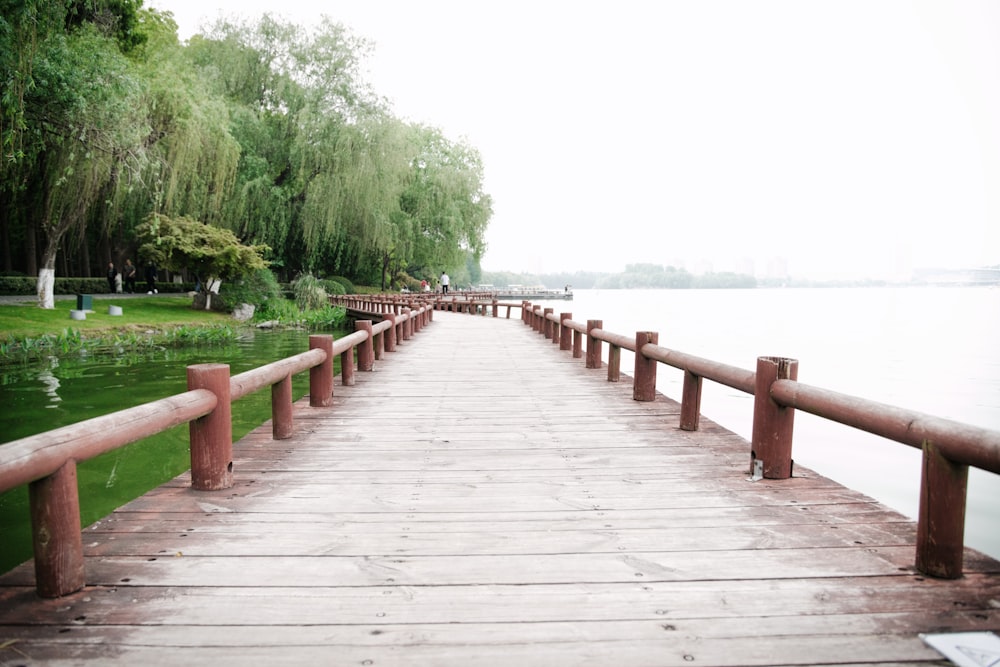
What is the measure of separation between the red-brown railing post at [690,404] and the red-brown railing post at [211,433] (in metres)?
3.00

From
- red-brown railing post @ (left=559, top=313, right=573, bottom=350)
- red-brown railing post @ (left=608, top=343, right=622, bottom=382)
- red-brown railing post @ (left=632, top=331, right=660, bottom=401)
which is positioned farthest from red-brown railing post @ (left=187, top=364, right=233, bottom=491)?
red-brown railing post @ (left=559, top=313, right=573, bottom=350)

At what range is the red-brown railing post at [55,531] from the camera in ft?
6.98

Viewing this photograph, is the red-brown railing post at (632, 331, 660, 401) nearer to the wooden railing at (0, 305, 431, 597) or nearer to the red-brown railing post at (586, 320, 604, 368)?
the red-brown railing post at (586, 320, 604, 368)

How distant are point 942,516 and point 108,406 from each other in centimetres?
925

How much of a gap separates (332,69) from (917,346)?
25716 millimetres

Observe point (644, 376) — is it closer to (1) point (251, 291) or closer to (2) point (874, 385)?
(2) point (874, 385)

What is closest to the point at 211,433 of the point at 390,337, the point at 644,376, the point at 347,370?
the point at 347,370

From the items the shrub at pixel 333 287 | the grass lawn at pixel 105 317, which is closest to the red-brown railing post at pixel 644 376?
the grass lawn at pixel 105 317

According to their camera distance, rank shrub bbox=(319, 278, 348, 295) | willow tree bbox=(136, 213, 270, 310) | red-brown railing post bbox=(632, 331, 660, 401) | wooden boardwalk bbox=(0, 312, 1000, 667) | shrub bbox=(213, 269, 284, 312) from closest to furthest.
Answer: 1. wooden boardwalk bbox=(0, 312, 1000, 667)
2. red-brown railing post bbox=(632, 331, 660, 401)
3. willow tree bbox=(136, 213, 270, 310)
4. shrub bbox=(213, 269, 284, 312)
5. shrub bbox=(319, 278, 348, 295)

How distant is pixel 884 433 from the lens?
8.84ft

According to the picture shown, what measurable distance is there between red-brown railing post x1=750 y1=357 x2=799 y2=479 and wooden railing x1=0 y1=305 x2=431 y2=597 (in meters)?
2.80

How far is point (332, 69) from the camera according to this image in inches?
904

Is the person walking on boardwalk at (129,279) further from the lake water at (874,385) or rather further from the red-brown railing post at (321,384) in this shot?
the red-brown railing post at (321,384)

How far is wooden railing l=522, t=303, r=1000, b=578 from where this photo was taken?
227 cm
